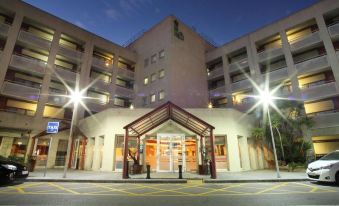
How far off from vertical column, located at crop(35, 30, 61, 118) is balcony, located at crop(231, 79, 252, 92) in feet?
78.2

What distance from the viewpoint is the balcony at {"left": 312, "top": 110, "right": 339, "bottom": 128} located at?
19.6 m

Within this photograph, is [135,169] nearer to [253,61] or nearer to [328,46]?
[253,61]

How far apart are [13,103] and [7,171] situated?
49.8 feet

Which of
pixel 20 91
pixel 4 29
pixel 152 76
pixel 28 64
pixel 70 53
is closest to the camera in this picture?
pixel 20 91

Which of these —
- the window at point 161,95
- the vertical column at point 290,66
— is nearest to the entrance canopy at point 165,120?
the window at point 161,95

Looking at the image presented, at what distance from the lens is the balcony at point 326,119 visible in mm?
19625

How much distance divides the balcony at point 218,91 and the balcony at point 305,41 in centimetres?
977

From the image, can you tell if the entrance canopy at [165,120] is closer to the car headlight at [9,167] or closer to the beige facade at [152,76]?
the beige facade at [152,76]

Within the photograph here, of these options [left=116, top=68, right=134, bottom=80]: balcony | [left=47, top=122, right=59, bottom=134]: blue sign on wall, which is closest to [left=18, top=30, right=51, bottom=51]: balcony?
[left=116, top=68, right=134, bottom=80]: balcony

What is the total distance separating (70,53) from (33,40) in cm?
414

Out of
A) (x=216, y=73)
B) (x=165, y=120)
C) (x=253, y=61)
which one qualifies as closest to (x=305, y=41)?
(x=253, y=61)

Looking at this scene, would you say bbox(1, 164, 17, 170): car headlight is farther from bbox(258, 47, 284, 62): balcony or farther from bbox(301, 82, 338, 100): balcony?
bbox(258, 47, 284, 62): balcony

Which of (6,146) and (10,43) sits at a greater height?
(10,43)

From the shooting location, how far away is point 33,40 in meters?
23.3
